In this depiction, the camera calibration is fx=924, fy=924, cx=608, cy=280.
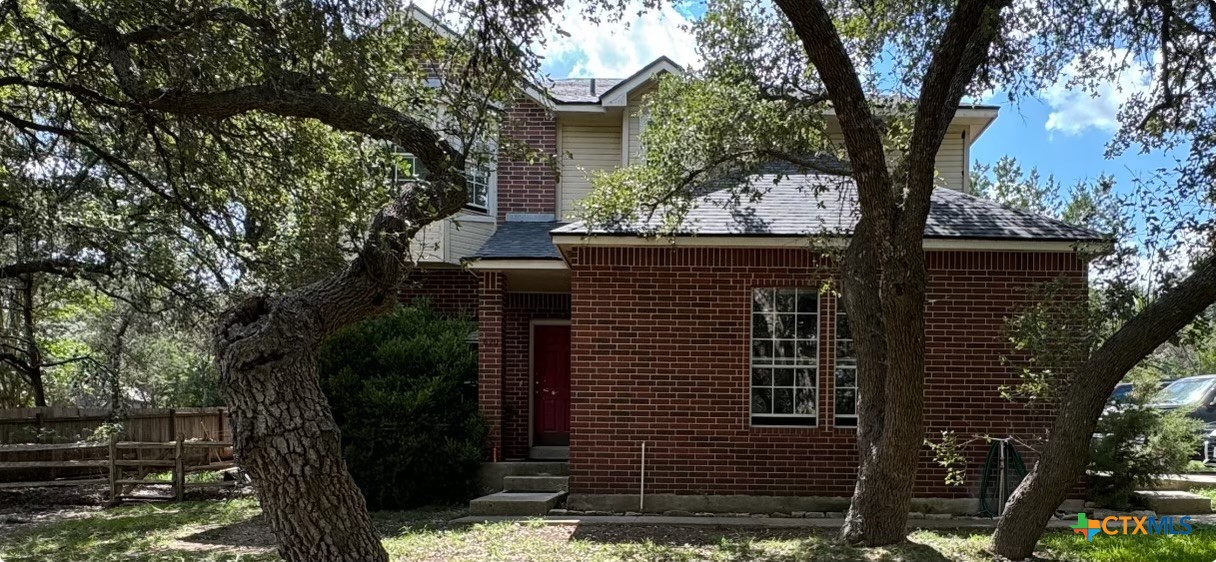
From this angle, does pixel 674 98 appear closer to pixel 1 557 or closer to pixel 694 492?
pixel 694 492

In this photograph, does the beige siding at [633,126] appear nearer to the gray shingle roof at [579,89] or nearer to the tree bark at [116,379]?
the gray shingle roof at [579,89]

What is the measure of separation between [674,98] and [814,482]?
5.10 m

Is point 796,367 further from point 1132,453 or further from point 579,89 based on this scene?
point 579,89

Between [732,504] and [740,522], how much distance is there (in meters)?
0.98

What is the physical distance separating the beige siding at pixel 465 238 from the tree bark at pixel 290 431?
9364mm

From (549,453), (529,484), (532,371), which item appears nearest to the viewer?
(529,484)

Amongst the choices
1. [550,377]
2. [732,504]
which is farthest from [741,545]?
[550,377]

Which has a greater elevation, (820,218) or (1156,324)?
(820,218)

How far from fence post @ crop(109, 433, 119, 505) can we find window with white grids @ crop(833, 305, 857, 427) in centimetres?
1072

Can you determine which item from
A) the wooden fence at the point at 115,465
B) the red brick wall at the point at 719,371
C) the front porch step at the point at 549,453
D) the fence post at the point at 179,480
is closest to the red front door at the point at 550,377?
the front porch step at the point at 549,453

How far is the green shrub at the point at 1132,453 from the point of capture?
37.4ft

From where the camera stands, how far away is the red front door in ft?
51.6

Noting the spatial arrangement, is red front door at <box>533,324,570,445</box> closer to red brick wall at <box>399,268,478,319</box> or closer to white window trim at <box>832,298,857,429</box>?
red brick wall at <box>399,268,478,319</box>

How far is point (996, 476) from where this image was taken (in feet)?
37.0
